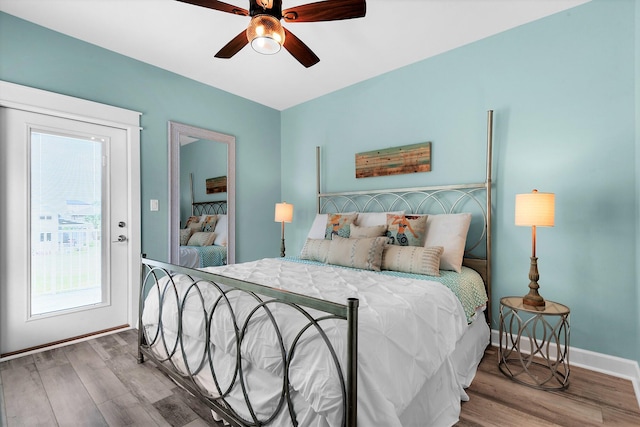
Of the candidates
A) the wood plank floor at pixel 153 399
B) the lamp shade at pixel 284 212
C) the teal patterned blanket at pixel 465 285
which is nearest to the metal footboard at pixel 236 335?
the wood plank floor at pixel 153 399

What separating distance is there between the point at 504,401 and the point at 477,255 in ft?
3.94

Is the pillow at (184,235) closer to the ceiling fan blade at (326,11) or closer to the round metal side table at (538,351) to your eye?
the ceiling fan blade at (326,11)

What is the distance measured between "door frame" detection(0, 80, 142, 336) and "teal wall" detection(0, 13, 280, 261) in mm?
71

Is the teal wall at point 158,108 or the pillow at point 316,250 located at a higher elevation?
the teal wall at point 158,108

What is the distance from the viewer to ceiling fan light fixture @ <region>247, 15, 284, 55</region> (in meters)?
1.78

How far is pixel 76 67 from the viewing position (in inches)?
106

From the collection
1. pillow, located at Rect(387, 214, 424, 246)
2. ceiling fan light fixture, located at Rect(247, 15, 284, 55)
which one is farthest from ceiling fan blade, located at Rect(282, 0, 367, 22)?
pillow, located at Rect(387, 214, 424, 246)

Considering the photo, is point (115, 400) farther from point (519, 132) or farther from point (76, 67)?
point (519, 132)

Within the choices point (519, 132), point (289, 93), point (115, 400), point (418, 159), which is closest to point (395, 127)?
point (418, 159)

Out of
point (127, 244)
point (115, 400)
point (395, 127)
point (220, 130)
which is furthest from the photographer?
point (220, 130)

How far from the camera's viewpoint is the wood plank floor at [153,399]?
165cm

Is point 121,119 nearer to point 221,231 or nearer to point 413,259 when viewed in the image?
point 221,231

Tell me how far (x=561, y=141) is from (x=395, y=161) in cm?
136

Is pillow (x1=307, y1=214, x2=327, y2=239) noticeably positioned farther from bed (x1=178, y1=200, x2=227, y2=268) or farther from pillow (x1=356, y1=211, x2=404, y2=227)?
bed (x1=178, y1=200, x2=227, y2=268)
